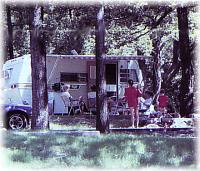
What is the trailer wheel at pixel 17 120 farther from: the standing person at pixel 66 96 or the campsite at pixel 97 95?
the standing person at pixel 66 96

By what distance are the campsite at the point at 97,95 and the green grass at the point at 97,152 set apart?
1 centimetres

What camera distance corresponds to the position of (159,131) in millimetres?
10781

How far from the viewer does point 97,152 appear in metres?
6.54

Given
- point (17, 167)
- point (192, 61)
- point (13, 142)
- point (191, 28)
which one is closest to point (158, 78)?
point (191, 28)

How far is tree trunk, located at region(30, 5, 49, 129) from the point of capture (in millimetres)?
10945

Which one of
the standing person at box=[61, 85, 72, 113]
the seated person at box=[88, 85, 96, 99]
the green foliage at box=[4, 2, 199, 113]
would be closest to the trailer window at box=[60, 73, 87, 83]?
the standing person at box=[61, 85, 72, 113]

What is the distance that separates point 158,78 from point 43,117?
11.2 m

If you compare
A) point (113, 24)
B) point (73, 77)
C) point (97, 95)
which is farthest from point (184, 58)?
point (97, 95)

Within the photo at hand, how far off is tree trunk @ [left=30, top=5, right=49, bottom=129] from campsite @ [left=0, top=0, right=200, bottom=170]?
0.02 m

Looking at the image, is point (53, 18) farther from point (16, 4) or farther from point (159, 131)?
point (159, 131)

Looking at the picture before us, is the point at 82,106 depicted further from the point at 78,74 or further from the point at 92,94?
the point at 78,74

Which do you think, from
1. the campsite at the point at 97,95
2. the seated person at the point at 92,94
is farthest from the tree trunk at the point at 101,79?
the seated person at the point at 92,94

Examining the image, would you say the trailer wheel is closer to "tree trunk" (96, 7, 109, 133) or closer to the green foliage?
the green foliage

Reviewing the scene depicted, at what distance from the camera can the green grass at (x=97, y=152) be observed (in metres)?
5.86
